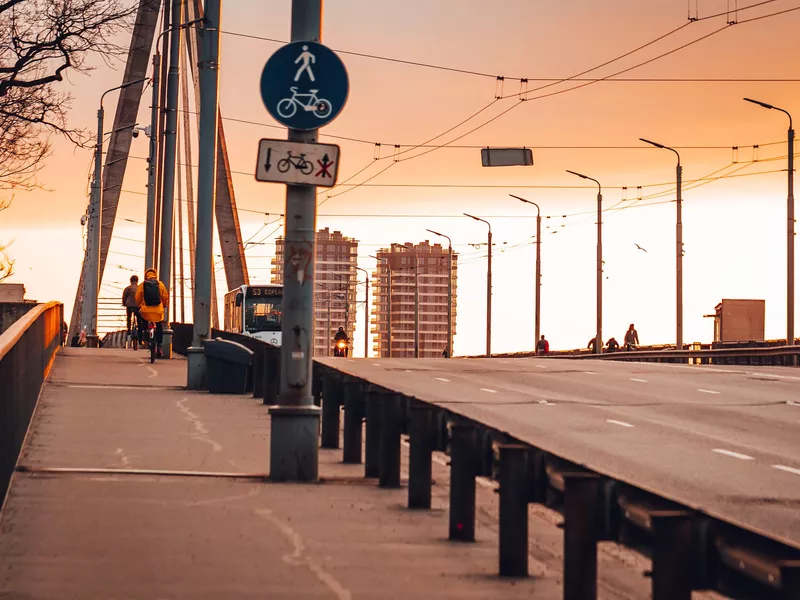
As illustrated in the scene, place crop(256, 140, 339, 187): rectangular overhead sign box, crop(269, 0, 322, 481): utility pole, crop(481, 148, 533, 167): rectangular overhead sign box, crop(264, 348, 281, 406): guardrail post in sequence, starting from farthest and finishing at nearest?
crop(481, 148, 533, 167): rectangular overhead sign box
crop(264, 348, 281, 406): guardrail post
crop(269, 0, 322, 481): utility pole
crop(256, 140, 339, 187): rectangular overhead sign box

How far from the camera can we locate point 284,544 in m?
8.77

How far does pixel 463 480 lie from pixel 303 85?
418 cm

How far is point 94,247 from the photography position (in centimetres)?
5041

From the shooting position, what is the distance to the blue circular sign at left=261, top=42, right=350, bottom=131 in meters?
11.8

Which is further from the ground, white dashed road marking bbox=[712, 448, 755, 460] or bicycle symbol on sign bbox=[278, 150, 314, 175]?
bicycle symbol on sign bbox=[278, 150, 314, 175]

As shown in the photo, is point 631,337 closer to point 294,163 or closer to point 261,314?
point 261,314

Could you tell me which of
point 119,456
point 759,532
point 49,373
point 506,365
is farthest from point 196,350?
point 759,532

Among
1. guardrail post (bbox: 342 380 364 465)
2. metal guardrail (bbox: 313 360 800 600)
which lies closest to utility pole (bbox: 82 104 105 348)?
guardrail post (bbox: 342 380 364 465)

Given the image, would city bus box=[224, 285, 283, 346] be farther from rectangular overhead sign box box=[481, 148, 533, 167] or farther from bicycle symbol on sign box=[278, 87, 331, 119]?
bicycle symbol on sign box=[278, 87, 331, 119]

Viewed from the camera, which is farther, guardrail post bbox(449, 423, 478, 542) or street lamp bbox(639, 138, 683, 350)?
street lamp bbox(639, 138, 683, 350)

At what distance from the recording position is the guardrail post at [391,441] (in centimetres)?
1142

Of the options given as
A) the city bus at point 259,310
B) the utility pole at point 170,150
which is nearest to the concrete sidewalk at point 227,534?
the utility pole at point 170,150

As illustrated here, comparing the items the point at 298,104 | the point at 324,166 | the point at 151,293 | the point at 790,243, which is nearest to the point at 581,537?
the point at 324,166

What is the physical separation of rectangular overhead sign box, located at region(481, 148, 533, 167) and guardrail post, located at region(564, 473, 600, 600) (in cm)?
3611
